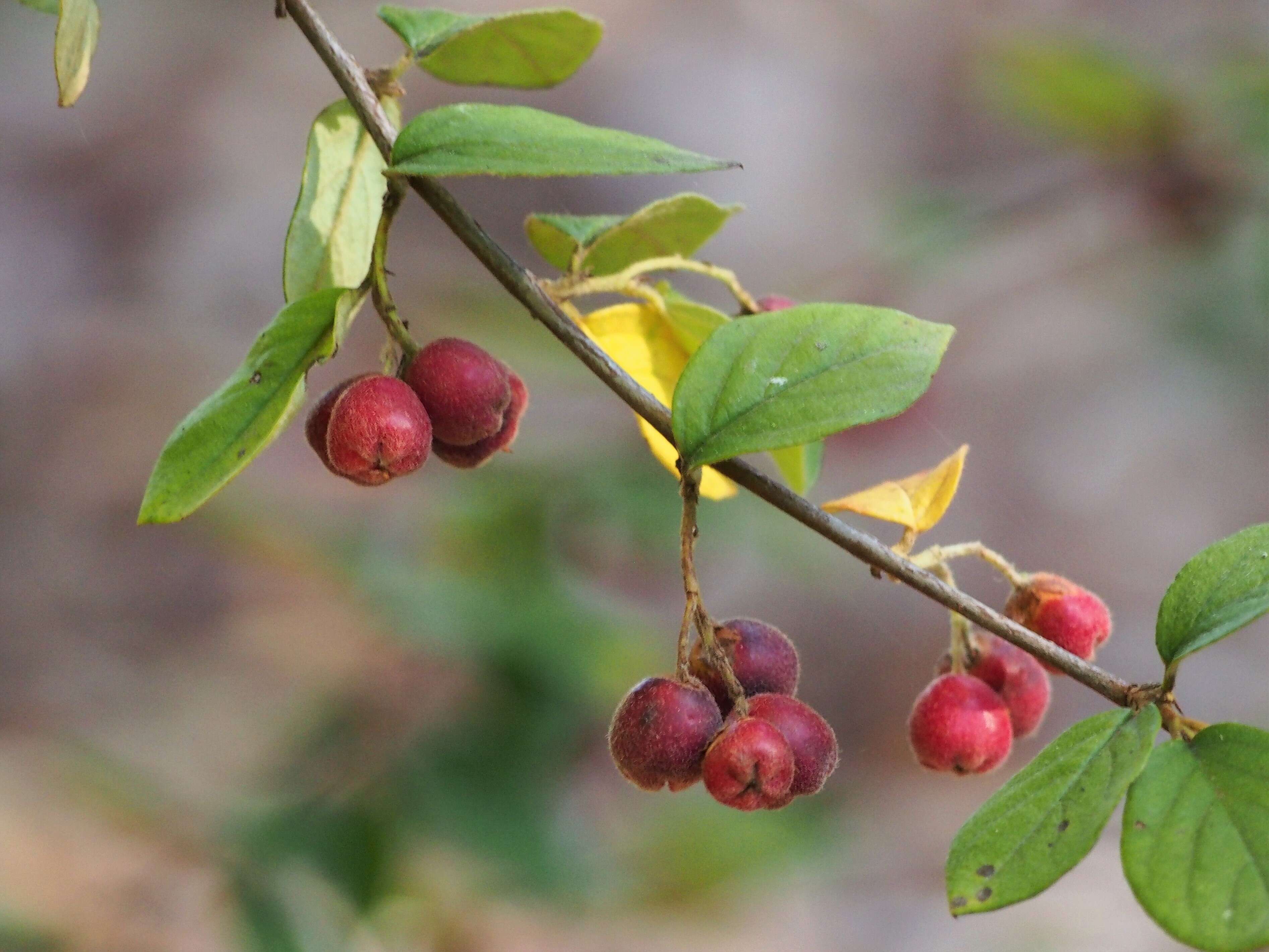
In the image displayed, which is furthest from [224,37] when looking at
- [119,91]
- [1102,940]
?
[1102,940]

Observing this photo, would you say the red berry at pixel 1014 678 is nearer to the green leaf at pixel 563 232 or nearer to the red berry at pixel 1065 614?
the red berry at pixel 1065 614

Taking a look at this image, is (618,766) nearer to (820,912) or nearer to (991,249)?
(820,912)

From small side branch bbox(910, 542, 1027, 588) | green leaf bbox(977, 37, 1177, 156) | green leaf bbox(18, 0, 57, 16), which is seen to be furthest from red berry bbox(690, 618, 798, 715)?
green leaf bbox(977, 37, 1177, 156)

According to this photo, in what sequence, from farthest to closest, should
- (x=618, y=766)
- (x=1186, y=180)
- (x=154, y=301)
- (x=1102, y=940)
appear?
(x=154, y=301) < (x=1186, y=180) < (x=1102, y=940) < (x=618, y=766)

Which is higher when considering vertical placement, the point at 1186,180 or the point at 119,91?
the point at 1186,180

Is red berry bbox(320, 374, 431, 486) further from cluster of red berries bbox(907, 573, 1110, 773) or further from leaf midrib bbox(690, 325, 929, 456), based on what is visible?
cluster of red berries bbox(907, 573, 1110, 773)

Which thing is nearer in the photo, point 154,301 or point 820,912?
point 820,912

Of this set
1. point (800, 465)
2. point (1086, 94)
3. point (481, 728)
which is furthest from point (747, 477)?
point (1086, 94)
